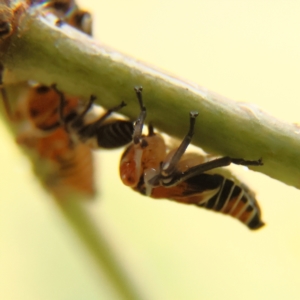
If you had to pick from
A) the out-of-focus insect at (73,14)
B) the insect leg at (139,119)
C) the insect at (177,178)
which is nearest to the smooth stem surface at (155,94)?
the insect leg at (139,119)

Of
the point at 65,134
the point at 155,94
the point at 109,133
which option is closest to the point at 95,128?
the point at 109,133

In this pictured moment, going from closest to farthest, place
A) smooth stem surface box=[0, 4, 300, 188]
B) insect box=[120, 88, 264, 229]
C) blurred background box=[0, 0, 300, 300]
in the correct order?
smooth stem surface box=[0, 4, 300, 188] → insect box=[120, 88, 264, 229] → blurred background box=[0, 0, 300, 300]

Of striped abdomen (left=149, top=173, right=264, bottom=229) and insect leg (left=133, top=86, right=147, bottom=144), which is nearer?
insect leg (left=133, top=86, right=147, bottom=144)

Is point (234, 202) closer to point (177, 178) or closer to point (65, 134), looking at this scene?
point (177, 178)

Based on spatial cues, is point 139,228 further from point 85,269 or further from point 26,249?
point 26,249

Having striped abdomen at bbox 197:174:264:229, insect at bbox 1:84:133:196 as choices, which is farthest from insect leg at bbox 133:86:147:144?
striped abdomen at bbox 197:174:264:229

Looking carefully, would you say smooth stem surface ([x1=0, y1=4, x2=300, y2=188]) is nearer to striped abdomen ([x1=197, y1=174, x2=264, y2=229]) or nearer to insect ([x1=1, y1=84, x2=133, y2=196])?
insect ([x1=1, y1=84, x2=133, y2=196])

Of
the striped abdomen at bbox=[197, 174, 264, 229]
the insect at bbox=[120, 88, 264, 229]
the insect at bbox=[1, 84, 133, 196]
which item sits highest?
the insect at bbox=[1, 84, 133, 196]

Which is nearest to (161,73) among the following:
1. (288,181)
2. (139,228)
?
(288,181)
